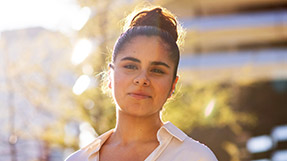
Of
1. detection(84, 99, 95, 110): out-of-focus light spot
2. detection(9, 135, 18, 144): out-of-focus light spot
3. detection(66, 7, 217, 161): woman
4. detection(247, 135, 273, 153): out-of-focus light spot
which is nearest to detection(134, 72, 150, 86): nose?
detection(66, 7, 217, 161): woman

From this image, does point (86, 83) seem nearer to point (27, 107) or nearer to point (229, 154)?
point (27, 107)

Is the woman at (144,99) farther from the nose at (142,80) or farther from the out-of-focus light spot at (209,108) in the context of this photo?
the out-of-focus light spot at (209,108)

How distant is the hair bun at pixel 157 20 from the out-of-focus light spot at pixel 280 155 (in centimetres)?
1185

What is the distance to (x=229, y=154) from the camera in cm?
1079

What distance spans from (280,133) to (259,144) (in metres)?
1.04

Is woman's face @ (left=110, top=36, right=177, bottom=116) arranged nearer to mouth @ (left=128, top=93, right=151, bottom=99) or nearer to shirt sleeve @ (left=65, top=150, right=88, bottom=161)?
mouth @ (left=128, top=93, right=151, bottom=99)

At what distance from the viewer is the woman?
1709 mm

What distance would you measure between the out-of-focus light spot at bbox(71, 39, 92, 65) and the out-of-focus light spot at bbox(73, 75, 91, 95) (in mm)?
247

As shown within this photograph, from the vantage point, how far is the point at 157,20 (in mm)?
1903

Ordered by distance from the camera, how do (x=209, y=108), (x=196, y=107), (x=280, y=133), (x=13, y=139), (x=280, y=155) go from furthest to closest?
(x=280, y=133), (x=280, y=155), (x=209, y=108), (x=196, y=107), (x=13, y=139)

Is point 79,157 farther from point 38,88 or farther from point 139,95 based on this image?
point 38,88

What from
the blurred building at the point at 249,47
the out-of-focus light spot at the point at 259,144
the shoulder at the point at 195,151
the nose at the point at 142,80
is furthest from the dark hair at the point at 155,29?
the blurred building at the point at 249,47

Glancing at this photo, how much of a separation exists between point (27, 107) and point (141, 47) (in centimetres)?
639

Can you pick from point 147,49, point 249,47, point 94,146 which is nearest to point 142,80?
point 147,49
